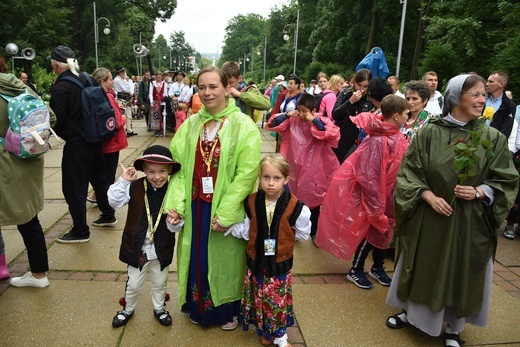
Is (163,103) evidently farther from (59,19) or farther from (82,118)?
(59,19)

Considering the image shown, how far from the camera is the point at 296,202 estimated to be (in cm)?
Answer: 273

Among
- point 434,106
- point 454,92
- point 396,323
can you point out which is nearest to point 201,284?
point 396,323

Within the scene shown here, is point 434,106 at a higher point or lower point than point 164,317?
higher

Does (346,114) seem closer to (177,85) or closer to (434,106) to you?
(434,106)

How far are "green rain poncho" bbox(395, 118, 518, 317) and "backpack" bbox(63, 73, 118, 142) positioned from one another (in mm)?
3042

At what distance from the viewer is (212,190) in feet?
8.90

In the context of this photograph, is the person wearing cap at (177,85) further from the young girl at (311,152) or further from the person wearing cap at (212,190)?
the person wearing cap at (212,190)

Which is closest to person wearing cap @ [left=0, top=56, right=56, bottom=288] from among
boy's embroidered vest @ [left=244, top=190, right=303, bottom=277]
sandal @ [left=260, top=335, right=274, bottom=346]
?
boy's embroidered vest @ [left=244, top=190, right=303, bottom=277]

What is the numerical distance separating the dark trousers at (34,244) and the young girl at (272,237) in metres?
1.82

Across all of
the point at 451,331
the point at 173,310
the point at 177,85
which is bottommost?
the point at 173,310

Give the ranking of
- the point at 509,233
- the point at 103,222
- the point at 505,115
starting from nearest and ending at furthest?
the point at 103,222
the point at 509,233
the point at 505,115

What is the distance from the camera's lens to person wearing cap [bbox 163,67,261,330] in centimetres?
266

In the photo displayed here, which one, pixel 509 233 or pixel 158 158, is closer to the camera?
pixel 158 158

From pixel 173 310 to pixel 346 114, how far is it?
10.2ft
